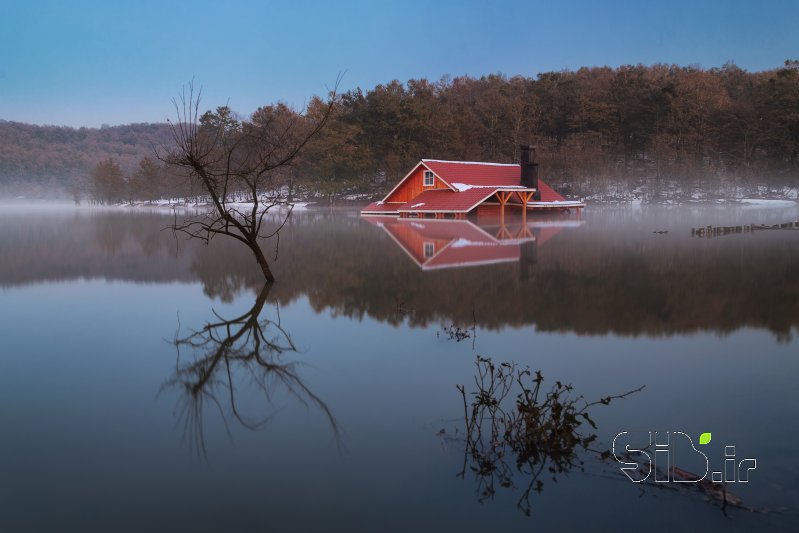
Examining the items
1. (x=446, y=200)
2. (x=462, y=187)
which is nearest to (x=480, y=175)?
(x=462, y=187)

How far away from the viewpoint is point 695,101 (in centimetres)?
5391

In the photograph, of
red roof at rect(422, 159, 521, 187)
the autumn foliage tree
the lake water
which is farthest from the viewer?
the autumn foliage tree

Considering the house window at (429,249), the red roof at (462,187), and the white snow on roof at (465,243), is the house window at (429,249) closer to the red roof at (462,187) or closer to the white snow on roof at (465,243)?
the white snow on roof at (465,243)

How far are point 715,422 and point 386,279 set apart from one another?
26.2ft

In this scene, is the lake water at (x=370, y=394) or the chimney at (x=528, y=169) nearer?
the lake water at (x=370, y=394)

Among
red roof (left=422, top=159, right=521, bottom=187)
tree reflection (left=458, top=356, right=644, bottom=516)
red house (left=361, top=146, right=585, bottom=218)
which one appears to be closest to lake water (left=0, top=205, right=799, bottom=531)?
tree reflection (left=458, top=356, right=644, bottom=516)

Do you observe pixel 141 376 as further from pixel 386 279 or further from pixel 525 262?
pixel 525 262

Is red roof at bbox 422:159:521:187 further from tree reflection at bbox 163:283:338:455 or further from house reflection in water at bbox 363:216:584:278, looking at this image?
tree reflection at bbox 163:283:338:455

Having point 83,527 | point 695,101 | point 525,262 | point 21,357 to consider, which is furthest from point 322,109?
point 83,527

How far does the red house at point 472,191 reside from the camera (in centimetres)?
3231

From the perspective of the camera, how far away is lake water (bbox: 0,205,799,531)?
12.0 ft

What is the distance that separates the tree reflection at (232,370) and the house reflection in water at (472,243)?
5.98 metres

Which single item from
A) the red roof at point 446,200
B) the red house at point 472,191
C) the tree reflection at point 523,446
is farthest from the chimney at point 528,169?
the tree reflection at point 523,446

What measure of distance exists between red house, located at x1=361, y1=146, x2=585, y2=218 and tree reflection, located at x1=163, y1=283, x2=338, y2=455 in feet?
77.0
